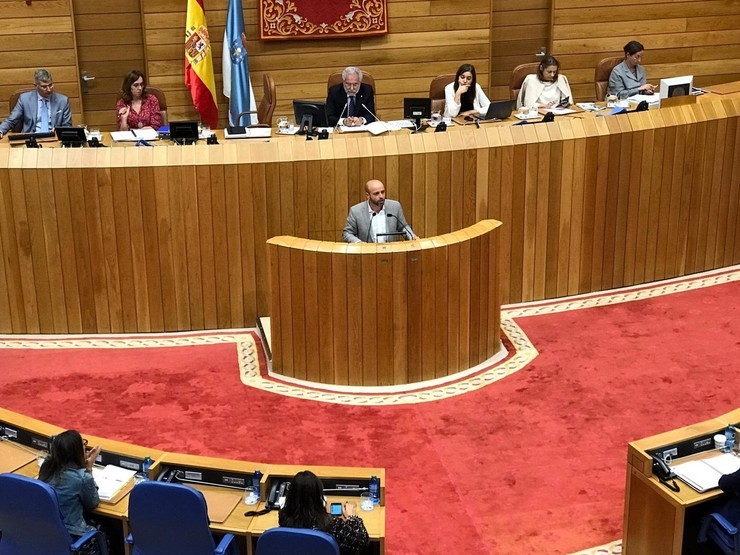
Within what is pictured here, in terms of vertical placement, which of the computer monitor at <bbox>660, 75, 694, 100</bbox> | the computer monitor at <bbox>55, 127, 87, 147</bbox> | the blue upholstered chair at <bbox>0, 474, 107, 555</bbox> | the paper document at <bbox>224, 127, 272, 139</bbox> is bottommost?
the blue upholstered chair at <bbox>0, 474, 107, 555</bbox>

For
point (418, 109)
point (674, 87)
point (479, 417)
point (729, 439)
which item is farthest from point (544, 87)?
point (729, 439)

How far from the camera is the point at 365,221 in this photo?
759 centimetres

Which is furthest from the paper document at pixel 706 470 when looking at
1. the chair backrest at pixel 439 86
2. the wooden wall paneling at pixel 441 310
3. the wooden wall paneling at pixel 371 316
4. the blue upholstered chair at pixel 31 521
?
the chair backrest at pixel 439 86

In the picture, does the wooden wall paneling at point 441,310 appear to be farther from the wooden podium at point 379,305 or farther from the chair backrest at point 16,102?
the chair backrest at point 16,102

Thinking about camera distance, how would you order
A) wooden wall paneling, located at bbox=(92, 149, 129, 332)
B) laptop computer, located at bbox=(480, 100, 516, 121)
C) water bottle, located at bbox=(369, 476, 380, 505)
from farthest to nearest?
1. laptop computer, located at bbox=(480, 100, 516, 121)
2. wooden wall paneling, located at bbox=(92, 149, 129, 332)
3. water bottle, located at bbox=(369, 476, 380, 505)

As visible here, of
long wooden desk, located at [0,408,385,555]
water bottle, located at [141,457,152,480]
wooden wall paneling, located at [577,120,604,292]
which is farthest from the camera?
wooden wall paneling, located at [577,120,604,292]

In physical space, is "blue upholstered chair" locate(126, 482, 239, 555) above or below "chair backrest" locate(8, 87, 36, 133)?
below

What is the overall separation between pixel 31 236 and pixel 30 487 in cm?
347

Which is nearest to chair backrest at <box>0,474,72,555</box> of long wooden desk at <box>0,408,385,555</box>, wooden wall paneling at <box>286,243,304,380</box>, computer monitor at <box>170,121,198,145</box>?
long wooden desk at <box>0,408,385,555</box>

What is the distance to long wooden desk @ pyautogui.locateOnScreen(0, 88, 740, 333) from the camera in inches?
306

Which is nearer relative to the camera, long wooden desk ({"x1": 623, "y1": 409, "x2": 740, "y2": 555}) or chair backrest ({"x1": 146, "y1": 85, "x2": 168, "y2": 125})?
long wooden desk ({"x1": 623, "y1": 409, "x2": 740, "y2": 555})

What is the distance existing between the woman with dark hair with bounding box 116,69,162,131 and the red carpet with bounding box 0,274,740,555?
2.43 metres

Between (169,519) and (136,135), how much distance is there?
452cm

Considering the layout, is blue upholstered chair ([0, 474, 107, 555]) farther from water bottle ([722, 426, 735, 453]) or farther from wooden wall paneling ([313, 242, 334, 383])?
water bottle ([722, 426, 735, 453])
